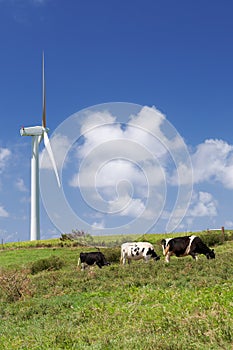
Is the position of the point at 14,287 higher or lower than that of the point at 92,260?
lower

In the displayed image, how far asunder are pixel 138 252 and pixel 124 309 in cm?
1313

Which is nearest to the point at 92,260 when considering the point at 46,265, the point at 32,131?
the point at 46,265

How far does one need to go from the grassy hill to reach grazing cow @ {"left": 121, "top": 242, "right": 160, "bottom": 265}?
13.2 ft

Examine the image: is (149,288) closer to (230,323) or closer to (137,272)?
(137,272)

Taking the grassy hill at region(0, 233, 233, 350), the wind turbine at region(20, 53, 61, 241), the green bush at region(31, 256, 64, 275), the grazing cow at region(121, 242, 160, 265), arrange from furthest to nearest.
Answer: the wind turbine at region(20, 53, 61, 241)
the green bush at region(31, 256, 64, 275)
the grazing cow at region(121, 242, 160, 265)
the grassy hill at region(0, 233, 233, 350)

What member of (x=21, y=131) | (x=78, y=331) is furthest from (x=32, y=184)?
(x=78, y=331)

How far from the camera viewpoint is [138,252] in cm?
2425

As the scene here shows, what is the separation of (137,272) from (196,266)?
2.30 m

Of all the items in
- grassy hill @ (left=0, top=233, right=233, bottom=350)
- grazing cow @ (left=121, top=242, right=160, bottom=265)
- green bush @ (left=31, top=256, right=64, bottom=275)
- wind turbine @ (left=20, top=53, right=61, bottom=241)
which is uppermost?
wind turbine @ (left=20, top=53, right=61, bottom=241)

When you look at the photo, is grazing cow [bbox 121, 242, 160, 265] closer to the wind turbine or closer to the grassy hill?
the grassy hill

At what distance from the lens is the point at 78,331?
9.82 meters

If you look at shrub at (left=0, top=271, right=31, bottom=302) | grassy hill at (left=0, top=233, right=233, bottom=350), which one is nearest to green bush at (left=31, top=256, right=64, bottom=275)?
grassy hill at (left=0, top=233, right=233, bottom=350)

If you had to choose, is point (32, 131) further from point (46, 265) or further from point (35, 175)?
point (46, 265)

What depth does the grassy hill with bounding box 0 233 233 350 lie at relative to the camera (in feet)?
27.8
